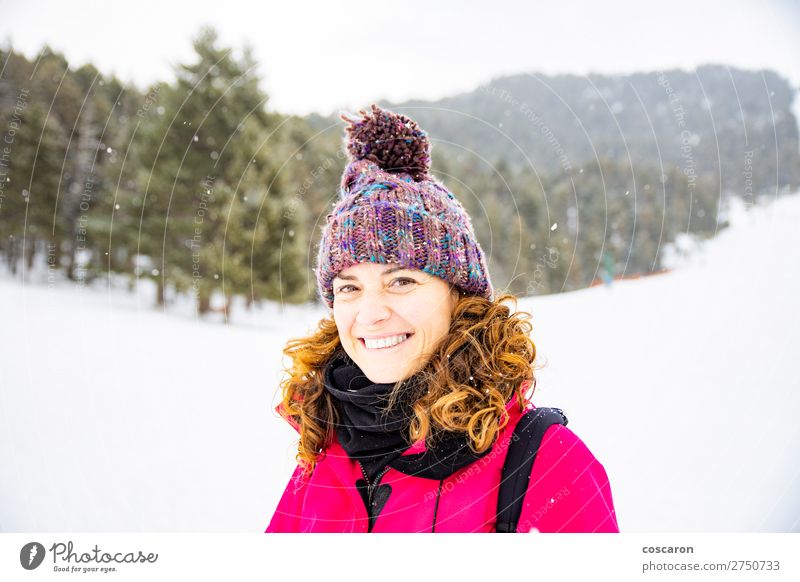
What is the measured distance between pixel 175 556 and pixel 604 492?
2.99 ft

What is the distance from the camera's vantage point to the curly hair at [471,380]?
80 centimetres

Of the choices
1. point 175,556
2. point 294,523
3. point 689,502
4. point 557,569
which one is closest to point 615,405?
point 689,502

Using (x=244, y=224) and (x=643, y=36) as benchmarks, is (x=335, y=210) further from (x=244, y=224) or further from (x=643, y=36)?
(x=244, y=224)

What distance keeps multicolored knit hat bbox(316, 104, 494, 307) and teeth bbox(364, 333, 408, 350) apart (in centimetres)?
13

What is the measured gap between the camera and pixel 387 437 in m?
0.85

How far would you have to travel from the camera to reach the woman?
31.0 inches

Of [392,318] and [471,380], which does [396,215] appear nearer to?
[392,318]

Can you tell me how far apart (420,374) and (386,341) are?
87 millimetres

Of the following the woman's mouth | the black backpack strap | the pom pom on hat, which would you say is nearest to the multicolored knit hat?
the pom pom on hat

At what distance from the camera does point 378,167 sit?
2.95ft

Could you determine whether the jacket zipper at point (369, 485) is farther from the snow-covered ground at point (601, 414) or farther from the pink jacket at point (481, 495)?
the snow-covered ground at point (601, 414)

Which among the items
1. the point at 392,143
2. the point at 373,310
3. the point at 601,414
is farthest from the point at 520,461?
the point at 601,414

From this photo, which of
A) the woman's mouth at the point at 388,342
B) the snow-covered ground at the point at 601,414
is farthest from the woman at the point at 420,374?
the snow-covered ground at the point at 601,414

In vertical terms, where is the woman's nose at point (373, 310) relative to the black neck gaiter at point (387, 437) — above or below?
above
